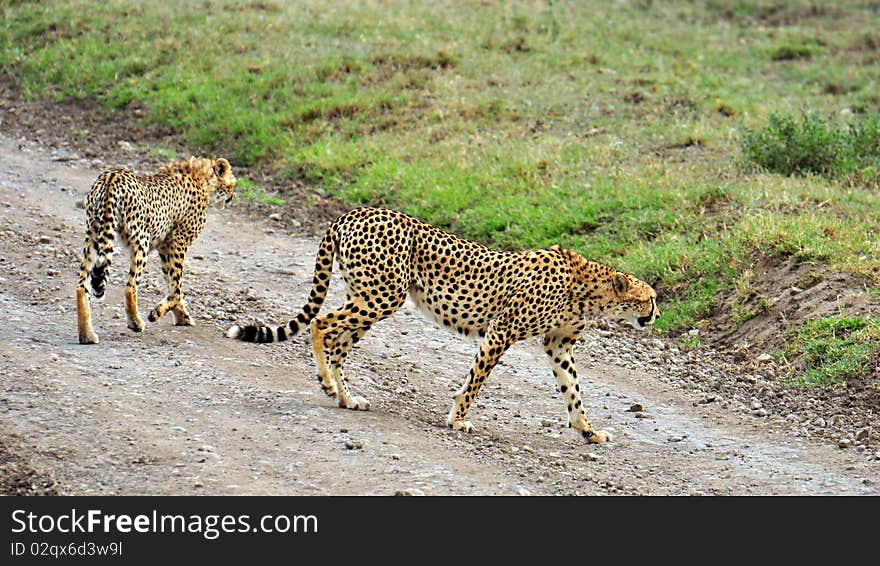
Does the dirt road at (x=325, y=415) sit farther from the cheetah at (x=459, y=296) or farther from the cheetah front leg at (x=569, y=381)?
the cheetah at (x=459, y=296)

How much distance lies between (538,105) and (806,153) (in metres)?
3.67

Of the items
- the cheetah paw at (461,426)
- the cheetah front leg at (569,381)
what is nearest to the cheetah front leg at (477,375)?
the cheetah paw at (461,426)

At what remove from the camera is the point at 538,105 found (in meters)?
15.9

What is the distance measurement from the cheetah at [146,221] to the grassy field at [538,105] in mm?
3041

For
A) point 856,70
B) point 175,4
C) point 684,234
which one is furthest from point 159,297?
point 856,70

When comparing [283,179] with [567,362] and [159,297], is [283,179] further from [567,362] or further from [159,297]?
[567,362]


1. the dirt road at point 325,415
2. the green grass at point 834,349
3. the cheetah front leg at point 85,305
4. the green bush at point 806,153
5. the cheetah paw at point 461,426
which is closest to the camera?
the dirt road at point 325,415

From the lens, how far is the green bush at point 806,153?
13.3 meters

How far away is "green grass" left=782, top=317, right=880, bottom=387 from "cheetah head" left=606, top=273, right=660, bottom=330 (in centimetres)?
148

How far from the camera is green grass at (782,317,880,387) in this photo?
940 cm

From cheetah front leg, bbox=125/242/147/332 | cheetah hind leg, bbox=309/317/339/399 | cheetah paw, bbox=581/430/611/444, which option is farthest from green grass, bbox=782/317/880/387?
cheetah front leg, bbox=125/242/147/332

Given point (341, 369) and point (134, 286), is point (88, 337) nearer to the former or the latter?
point (134, 286)

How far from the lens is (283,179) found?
14.3 m

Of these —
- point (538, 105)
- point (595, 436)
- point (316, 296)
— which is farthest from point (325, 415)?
point (538, 105)
